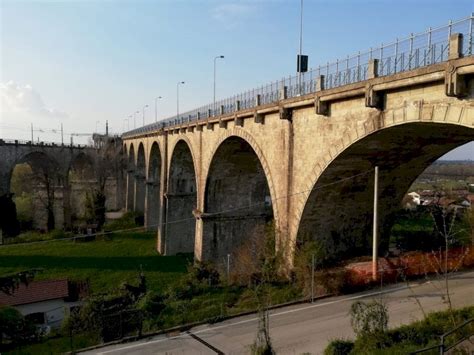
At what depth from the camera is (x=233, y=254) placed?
28938 mm

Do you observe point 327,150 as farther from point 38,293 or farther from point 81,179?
point 81,179

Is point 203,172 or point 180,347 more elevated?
point 203,172

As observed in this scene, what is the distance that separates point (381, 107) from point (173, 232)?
87.2 ft

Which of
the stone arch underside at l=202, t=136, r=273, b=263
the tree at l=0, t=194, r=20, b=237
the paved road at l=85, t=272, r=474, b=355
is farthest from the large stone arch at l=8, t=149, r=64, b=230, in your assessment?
the paved road at l=85, t=272, r=474, b=355

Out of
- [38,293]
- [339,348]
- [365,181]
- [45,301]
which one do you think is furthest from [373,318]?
[38,293]

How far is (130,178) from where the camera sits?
64188 mm

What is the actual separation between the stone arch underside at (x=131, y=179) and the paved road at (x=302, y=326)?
154ft

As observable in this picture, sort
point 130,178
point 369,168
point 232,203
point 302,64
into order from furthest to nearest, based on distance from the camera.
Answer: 1. point 130,178
2. point 232,203
3. point 302,64
4. point 369,168

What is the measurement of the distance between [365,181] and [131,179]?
50102 millimetres

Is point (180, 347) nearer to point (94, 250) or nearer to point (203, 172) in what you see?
point (203, 172)

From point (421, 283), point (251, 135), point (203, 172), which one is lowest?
point (421, 283)

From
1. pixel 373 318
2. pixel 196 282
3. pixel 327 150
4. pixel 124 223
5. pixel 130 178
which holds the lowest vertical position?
pixel 124 223

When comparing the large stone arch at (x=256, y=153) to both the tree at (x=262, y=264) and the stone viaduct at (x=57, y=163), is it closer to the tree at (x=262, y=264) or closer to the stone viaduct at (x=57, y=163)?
the tree at (x=262, y=264)

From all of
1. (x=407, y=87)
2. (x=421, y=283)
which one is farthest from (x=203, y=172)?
(x=407, y=87)
